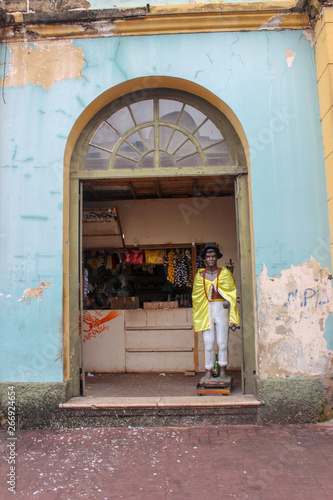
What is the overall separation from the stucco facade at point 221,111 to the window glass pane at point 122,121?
11.6 inches

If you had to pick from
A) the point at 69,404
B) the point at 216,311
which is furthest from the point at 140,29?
the point at 69,404

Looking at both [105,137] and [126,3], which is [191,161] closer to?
[105,137]

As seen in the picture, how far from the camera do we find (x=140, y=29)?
5.18 m

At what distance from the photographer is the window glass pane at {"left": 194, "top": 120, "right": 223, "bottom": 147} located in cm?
541

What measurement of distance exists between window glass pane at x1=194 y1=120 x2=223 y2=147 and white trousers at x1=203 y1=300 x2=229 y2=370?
2267 mm

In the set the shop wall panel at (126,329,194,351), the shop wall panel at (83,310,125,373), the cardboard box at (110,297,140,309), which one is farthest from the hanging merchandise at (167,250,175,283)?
the shop wall panel at (83,310,125,373)

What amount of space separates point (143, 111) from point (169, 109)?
370 mm

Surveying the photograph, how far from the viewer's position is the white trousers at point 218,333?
215 inches

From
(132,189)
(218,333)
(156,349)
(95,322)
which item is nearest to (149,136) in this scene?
(132,189)

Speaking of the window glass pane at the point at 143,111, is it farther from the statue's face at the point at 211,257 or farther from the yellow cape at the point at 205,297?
the yellow cape at the point at 205,297

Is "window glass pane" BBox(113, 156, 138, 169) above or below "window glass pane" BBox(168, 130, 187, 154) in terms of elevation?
below

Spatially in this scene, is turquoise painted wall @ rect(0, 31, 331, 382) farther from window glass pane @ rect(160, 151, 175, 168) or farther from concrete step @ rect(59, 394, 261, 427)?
window glass pane @ rect(160, 151, 175, 168)

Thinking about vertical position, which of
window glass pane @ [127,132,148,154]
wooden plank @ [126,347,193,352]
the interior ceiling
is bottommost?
wooden plank @ [126,347,193,352]

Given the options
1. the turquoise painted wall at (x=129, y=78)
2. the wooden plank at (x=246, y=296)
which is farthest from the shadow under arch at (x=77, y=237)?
the turquoise painted wall at (x=129, y=78)
